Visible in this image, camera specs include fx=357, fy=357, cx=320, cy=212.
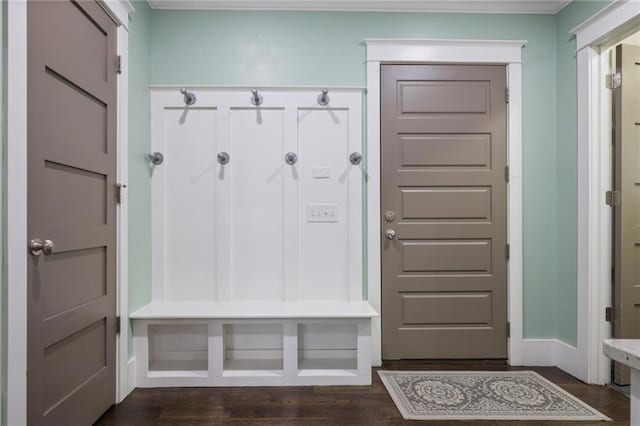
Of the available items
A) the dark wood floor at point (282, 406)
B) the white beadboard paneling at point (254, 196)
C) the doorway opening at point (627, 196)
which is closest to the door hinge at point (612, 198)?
the doorway opening at point (627, 196)

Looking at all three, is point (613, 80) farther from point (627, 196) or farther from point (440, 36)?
point (440, 36)

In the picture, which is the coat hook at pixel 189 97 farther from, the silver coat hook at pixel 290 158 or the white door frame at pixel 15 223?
the white door frame at pixel 15 223

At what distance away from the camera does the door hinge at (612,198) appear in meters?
2.25

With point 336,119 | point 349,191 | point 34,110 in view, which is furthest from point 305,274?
point 34,110

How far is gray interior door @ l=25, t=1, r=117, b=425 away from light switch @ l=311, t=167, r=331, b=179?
4.05ft

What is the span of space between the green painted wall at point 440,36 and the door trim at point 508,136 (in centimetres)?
7

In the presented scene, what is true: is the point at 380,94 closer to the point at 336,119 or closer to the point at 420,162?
the point at 336,119

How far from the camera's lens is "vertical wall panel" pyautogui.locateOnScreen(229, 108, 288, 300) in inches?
99.1

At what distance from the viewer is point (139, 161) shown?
→ 2312 millimetres

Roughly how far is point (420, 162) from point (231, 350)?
6.22 ft

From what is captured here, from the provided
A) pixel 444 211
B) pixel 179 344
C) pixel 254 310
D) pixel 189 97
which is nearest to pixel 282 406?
pixel 254 310

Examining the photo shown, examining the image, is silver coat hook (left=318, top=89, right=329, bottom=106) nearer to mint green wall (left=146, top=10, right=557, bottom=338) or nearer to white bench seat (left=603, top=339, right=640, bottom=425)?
mint green wall (left=146, top=10, right=557, bottom=338)

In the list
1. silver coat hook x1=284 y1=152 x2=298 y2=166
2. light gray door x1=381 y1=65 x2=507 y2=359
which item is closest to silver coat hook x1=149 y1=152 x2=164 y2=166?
silver coat hook x1=284 y1=152 x2=298 y2=166

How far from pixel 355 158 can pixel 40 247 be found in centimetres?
182
